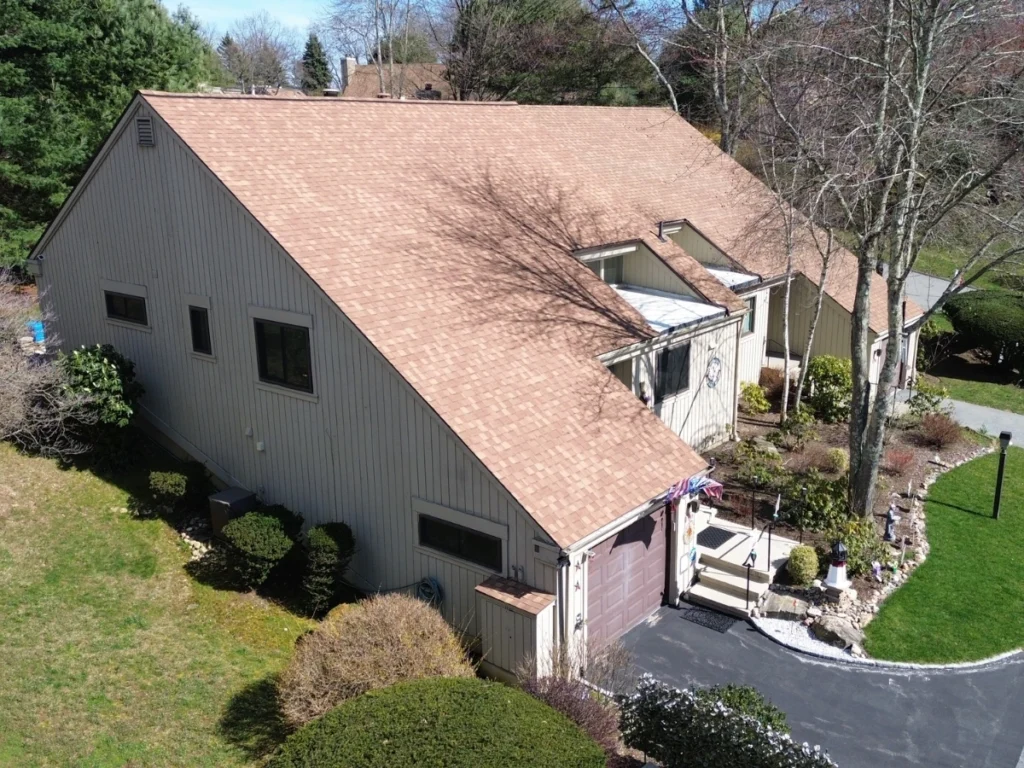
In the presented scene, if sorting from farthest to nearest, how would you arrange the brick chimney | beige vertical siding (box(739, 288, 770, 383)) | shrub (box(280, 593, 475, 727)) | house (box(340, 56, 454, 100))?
the brick chimney, house (box(340, 56, 454, 100)), beige vertical siding (box(739, 288, 770, 383)), shrub (box(280, 593, 475, 727))

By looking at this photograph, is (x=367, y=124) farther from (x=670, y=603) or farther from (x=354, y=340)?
(x=670, y=603)

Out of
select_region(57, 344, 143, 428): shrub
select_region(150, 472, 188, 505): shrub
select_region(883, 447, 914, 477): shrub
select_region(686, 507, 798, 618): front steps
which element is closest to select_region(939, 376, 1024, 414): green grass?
select_region(883, 447, 914, 477): shrub

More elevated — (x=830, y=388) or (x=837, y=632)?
(x=830, y=388)

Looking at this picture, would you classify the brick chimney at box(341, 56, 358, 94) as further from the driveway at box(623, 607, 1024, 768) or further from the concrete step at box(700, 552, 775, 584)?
the driveway at box(623, 607, 1024, 768)

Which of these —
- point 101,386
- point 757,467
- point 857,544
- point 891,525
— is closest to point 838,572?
point 857,544

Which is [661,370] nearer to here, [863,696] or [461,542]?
[461,542]

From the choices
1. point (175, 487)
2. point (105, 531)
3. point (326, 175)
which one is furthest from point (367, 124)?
point (105, 531)
